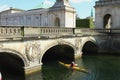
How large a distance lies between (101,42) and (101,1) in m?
8.05

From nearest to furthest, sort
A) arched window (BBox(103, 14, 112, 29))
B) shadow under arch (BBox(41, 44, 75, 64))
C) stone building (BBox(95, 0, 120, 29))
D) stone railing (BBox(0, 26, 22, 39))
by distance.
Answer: stone railing (BBox(0, 26, 22, 39)), shadow under arch (BBox(41, 44, 75, 64)), stone building (BBox(95, 0, 120, 29)), arched window (BBox(103, 14, 112, 29))

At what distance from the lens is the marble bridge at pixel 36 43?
53.9ft

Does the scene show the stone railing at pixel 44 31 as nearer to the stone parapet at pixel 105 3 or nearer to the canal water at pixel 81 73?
the canal water at pixel 81 73

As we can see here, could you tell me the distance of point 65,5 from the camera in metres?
35.4

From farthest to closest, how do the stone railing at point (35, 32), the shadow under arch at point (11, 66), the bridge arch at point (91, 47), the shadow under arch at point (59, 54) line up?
1. the bridge arch at point (91, 47)
2. the shadow under arch at point (59, 54)
3. the shadow under arch at point (11, 66)
4. the stone railing at point (35, 32)

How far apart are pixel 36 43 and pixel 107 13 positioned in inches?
776

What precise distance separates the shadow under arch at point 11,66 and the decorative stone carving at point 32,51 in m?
0.91

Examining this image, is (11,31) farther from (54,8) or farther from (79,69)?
(54,8)

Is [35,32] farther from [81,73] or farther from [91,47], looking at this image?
[91,47]

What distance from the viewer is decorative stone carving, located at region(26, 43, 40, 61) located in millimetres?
18234

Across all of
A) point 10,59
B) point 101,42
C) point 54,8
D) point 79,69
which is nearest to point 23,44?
point 10,59

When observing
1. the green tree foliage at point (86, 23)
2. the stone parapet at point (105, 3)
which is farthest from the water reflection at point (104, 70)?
the green tree foliage at point (86, 23)

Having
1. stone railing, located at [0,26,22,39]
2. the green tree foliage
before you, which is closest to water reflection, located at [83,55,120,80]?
stone railing, located at [0,26,22,39]

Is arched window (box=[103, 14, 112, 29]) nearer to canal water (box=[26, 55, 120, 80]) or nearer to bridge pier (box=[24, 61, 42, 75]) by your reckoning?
canal water (box=[26, 55, 120, 80])
